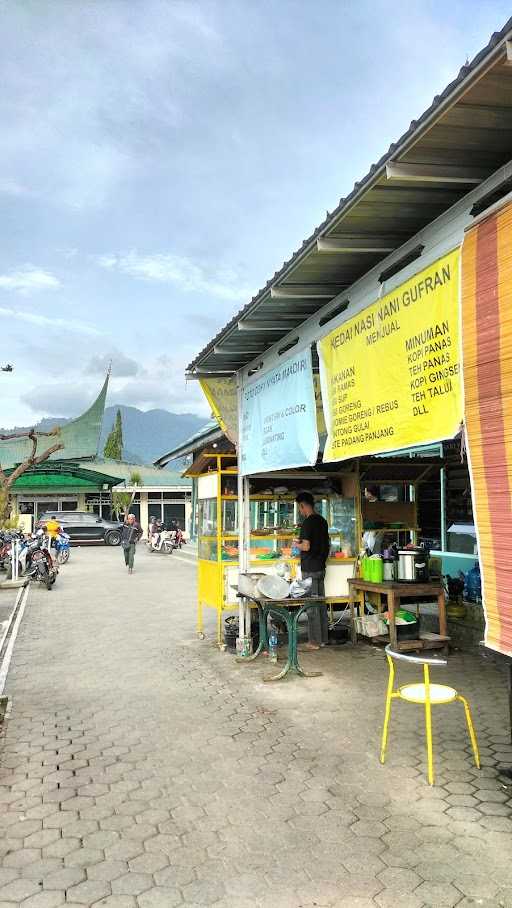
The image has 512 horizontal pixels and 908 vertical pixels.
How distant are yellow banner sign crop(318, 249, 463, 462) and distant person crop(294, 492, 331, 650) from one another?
3003 mm

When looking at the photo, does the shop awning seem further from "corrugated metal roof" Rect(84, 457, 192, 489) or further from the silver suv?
the silver suv

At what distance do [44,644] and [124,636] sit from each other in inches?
43.3

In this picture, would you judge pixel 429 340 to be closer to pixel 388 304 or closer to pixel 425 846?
pixel 388 304

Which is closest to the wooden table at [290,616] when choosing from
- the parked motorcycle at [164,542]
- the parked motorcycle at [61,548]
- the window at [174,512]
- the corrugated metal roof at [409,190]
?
the corrugated metal roof at [409,190]

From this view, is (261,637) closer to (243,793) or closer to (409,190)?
(243,793)

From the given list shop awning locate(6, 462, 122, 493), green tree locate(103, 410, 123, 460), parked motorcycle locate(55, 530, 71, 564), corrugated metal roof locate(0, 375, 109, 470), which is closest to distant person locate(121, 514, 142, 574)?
parked motorcycle locate(55, 530, 71, 564)

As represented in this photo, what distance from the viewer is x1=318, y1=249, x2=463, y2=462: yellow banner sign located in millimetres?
3688

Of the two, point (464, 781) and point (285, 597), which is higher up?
point (285, 597)

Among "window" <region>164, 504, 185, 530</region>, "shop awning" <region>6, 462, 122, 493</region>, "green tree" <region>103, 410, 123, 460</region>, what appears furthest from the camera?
"green tree" <region>103, 410, 123, 460</region>

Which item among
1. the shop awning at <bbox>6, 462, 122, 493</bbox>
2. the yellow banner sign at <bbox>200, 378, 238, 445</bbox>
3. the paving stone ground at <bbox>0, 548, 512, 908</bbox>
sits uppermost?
the shop awning at <bbox>6, 462, 122, 493</bbox>

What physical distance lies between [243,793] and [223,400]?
5320 mm

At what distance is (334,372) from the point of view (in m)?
5.14

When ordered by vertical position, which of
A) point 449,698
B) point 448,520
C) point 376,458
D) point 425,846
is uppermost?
point 376,458

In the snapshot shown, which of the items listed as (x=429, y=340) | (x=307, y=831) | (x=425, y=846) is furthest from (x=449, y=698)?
(x=429, y=340)
